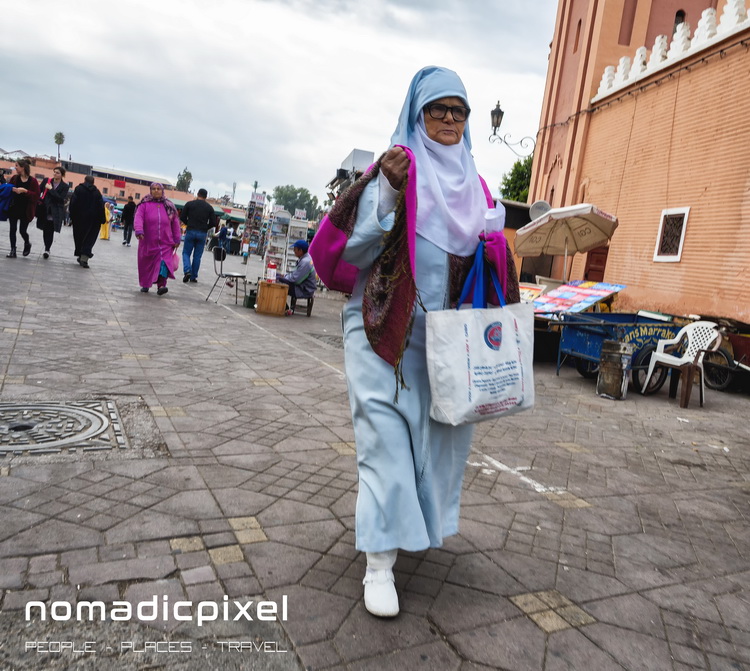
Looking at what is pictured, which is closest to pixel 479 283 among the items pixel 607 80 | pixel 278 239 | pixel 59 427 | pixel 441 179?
pixel 441 179

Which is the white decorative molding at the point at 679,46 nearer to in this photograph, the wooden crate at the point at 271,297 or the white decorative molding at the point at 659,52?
the white decorative molding at the point at 659,52

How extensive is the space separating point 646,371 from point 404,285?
6.62 metres

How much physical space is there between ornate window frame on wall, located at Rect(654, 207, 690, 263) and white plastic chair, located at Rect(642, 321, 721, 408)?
171 inches

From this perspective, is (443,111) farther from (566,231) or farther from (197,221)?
→ (197,221)

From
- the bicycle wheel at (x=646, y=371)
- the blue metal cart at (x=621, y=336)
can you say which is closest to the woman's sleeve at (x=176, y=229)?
the blue metal cart at (x=621, y=336)

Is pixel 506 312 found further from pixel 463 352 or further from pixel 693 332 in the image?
pixel 693 332

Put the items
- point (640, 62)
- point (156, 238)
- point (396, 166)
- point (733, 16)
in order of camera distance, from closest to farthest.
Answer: point (396, 166) < point (156, 238) < point (733, 16) < point (640, 62)

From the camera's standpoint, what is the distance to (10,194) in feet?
38.1

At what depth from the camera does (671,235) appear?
12.0m

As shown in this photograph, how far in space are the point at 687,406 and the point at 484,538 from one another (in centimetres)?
541

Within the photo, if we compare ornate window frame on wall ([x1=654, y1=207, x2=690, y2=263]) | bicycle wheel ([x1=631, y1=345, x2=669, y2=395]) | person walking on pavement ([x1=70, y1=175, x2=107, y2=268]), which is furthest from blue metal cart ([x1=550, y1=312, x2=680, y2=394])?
person walking on pavement ([x1=70, y1=175, x2=107, y2=268])

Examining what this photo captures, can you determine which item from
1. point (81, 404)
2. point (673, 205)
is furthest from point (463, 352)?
point (673, 205)

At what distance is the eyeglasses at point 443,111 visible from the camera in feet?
7.60

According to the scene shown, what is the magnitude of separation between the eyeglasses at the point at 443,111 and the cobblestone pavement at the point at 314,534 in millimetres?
1816
